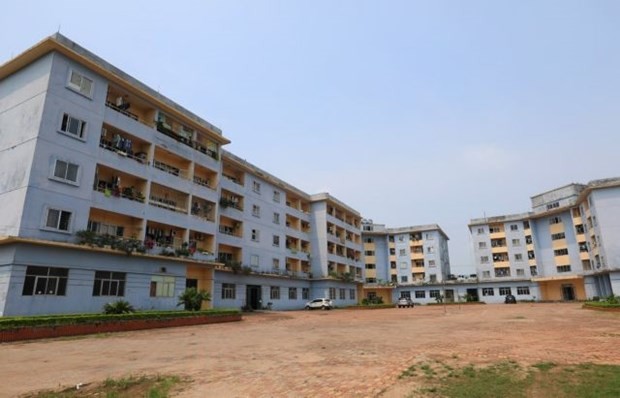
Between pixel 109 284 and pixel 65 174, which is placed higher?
pixel 65 174

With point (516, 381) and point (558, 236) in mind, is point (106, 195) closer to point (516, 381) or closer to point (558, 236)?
point (516, 381)

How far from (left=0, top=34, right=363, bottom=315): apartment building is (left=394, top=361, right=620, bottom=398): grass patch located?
2090 cm

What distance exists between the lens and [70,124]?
79.3 feet

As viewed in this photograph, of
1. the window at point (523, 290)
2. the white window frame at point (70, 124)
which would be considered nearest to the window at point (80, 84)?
the white window frame at point (70, 124)

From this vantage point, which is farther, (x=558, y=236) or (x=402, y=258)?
(x=402, y=258)

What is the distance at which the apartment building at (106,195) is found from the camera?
21.8m

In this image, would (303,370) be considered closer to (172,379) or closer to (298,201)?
(172,379)

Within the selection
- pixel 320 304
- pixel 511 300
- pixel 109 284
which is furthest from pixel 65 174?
pixel 511 300

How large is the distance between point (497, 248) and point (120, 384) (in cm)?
7768

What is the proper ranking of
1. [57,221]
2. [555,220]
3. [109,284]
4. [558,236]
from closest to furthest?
[57,221]
[109,284]
[558,236]
[555,220]

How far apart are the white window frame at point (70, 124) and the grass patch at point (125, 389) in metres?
19.8

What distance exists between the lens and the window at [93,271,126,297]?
24422mm

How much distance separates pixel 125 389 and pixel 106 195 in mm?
20497

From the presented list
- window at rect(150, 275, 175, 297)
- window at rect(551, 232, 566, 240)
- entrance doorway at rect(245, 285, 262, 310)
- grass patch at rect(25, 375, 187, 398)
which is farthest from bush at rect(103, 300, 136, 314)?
window at rect(551, 232, 566, 240)
